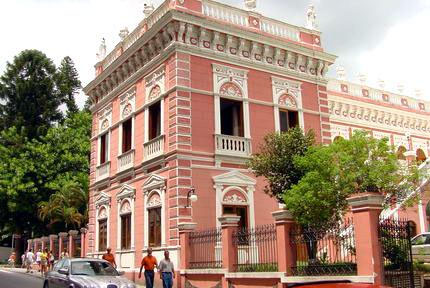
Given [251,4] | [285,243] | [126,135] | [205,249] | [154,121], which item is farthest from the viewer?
[126,135]

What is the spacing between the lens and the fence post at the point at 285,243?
1420cm

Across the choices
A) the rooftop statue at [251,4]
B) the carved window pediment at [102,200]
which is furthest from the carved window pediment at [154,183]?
the rooftop statue at [251,4]

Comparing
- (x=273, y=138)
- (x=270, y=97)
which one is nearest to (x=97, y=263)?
(x=273, y=138)

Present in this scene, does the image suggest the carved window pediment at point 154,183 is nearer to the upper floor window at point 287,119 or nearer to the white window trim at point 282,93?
the white window trim at point 282,93

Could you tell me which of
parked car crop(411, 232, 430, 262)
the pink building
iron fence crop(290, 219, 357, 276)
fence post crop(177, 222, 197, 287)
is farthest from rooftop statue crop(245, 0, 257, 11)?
iron fence crop(290, 219, 357, 276)

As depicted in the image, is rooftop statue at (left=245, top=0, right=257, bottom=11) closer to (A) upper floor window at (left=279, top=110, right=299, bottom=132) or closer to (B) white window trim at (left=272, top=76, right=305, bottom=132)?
(B) white window trim at (left=272, top=76, right=305, bottom=132)

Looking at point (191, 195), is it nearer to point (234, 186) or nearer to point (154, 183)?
point (234, 186)

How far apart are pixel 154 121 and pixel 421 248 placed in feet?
38.1

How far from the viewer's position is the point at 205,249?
1816 cm

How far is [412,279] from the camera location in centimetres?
1290

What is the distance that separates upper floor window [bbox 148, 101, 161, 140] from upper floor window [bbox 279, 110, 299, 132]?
535 centimetres

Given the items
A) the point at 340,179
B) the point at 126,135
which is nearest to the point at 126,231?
the point at 126,135

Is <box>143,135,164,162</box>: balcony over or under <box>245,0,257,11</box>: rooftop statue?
under

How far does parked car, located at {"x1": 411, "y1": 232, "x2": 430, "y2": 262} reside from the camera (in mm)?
18109
